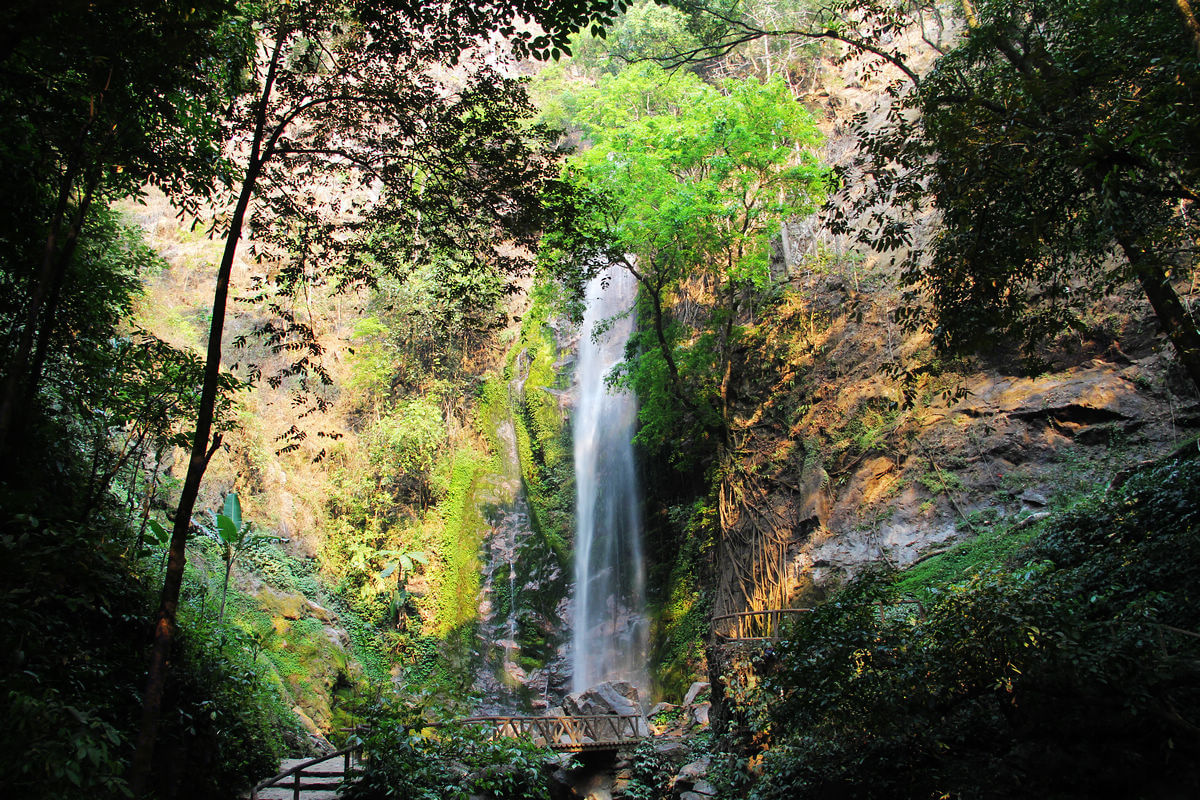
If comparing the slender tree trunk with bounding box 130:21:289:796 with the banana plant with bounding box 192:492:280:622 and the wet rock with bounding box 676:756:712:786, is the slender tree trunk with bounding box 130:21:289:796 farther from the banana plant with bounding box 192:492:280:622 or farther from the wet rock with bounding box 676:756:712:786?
the wet rock with bounding box 676:756:712:786

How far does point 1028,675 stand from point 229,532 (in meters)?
10.3

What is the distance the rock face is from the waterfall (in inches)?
69.7

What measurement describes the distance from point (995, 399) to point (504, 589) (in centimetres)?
1239

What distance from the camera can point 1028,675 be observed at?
16.1 ft

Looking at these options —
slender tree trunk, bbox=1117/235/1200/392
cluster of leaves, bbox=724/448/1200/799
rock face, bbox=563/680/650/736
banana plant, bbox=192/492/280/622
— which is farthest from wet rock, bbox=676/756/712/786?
A: slender tree trunk, bbox=1117/235/1200/392

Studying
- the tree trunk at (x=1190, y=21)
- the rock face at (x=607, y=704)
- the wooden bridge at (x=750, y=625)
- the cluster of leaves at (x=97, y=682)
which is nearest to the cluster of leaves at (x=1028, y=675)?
the wooden bridge at (x=750, y=625)

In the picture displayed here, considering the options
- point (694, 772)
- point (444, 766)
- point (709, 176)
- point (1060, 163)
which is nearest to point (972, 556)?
point (694, 772)

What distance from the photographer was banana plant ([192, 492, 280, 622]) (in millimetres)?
9969

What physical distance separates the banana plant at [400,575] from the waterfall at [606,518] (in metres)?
4.31

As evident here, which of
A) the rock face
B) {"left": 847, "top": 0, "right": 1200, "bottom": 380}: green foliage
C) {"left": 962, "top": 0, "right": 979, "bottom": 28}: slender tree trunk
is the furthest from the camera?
the rock face

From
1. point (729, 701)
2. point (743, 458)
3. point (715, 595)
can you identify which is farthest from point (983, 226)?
point (715, 595)

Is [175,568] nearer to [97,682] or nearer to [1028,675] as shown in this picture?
[97,682]

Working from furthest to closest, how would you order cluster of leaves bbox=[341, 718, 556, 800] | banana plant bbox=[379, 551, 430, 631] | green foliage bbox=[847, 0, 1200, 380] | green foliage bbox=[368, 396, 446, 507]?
green foliage bbox=[368, 396, 446, 507], banana plant bbox=[379, 551, 430, 631], cluster of leaves bbox=[341, 718, 556, 800], green foliage bbox=[847, 0, 1200, 380]

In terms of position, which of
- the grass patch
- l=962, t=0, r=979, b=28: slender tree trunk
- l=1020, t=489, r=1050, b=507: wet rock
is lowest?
the grass patch
